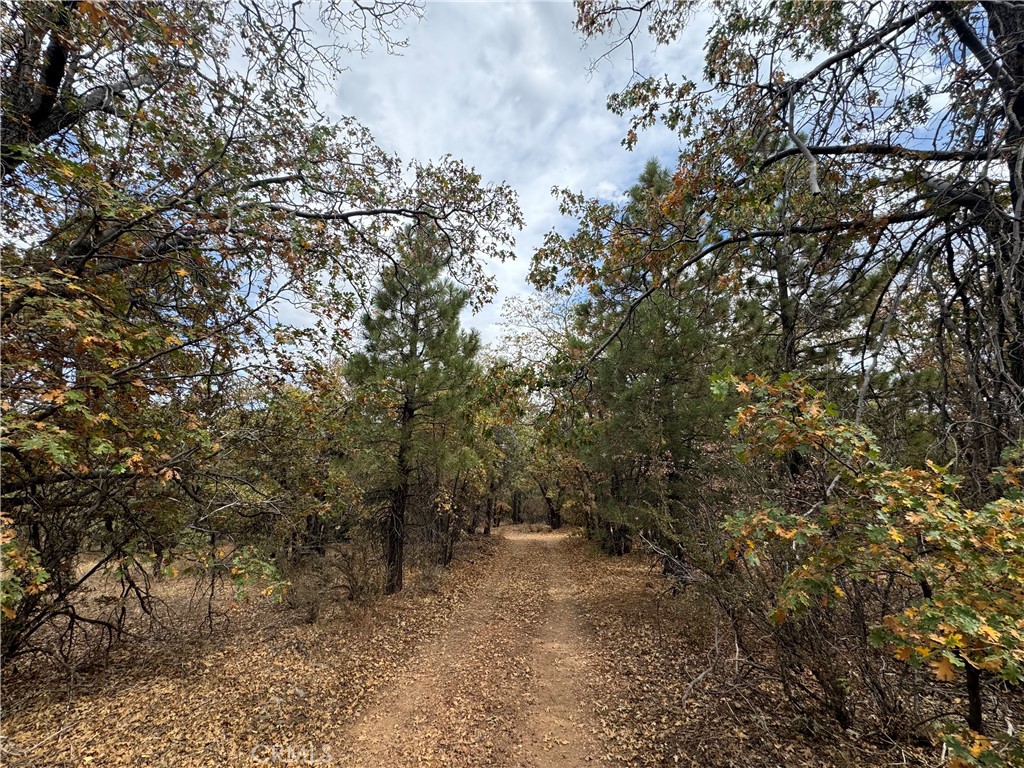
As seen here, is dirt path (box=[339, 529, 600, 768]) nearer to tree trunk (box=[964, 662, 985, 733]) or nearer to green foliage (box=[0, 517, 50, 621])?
tree trunk (box=[964, 662, 985, 733])

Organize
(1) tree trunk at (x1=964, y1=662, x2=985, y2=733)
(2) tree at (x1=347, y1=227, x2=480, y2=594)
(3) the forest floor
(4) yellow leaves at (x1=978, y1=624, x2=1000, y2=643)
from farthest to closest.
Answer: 1. (2) tree at (x1=347, y1=227, x2=480, y2=594)
2. (3) the forest floor
3. (1) tree trunk at (x1=964, y1=662, x2=985, y2=733)
4. (4) yellow leaves at (x1=978, y1=624, x2=1000, y2=643)

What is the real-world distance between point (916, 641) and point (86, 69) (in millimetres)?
7197

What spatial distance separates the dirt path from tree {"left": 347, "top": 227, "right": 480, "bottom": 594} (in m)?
3.04

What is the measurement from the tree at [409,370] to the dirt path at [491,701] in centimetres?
304

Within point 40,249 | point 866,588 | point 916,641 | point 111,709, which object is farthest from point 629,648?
point 40,249

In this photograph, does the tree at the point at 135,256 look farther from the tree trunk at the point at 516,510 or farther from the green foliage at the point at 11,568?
the tree trunk at the point at 516,510

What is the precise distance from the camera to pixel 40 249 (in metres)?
3.57

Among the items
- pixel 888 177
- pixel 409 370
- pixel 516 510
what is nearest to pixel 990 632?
pixel 888 177

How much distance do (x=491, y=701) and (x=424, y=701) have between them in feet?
2.77

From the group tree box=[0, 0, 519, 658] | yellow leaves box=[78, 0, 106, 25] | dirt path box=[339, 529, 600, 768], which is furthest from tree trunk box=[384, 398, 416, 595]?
yellow leaves box=[78, 0, 106, 25]

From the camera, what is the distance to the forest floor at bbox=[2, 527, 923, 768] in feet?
12.0

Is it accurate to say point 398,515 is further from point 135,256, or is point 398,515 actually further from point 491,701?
point 135,256

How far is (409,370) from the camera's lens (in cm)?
848

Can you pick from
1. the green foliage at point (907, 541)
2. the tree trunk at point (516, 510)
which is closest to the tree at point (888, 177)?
the green foliage at point (907, 541)
